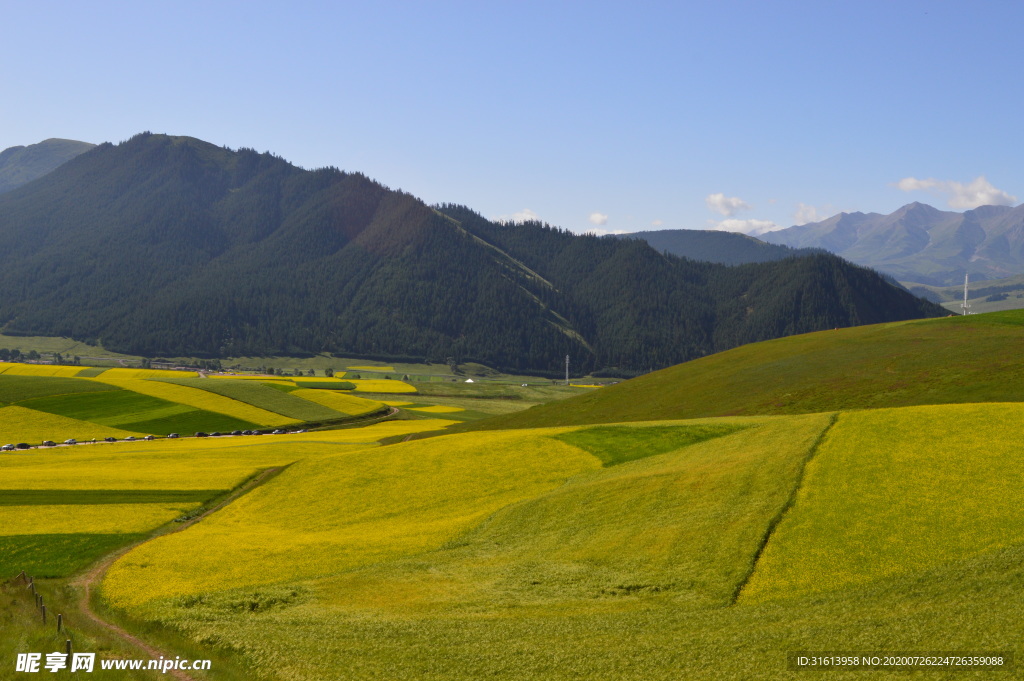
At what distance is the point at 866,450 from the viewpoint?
42.6 m

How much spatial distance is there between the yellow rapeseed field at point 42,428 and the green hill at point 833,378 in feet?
201

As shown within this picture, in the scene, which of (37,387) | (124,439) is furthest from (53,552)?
(37,387)

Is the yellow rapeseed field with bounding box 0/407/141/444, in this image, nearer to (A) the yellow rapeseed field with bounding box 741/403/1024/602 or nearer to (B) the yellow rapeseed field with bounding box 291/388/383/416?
(B) the yellow rapeseed field with bounding box 291/388/383/416

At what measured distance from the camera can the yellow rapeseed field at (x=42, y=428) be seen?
346 feet

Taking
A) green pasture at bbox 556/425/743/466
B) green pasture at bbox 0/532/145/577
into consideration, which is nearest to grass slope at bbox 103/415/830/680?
green pasture at bbox 556/425/743/466

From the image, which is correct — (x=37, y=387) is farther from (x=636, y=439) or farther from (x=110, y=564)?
(x=636, y=439)

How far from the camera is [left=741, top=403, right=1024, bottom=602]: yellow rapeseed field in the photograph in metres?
29.3

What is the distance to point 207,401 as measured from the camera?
472ft

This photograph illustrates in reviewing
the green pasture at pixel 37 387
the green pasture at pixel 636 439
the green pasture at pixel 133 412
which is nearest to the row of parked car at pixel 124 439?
the green pasture at pixel 133 412

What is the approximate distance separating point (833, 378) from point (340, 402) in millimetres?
111353

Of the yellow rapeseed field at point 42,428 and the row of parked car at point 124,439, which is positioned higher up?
the yellow rapeseed field at point 42,428

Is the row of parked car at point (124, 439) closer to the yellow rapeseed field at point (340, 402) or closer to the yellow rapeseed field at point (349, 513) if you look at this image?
the yellow rapeseed field at point (340, 402)

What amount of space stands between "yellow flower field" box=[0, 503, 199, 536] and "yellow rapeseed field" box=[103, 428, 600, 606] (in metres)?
4.15

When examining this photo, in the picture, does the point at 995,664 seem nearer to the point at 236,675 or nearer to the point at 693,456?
the point at 236,675
